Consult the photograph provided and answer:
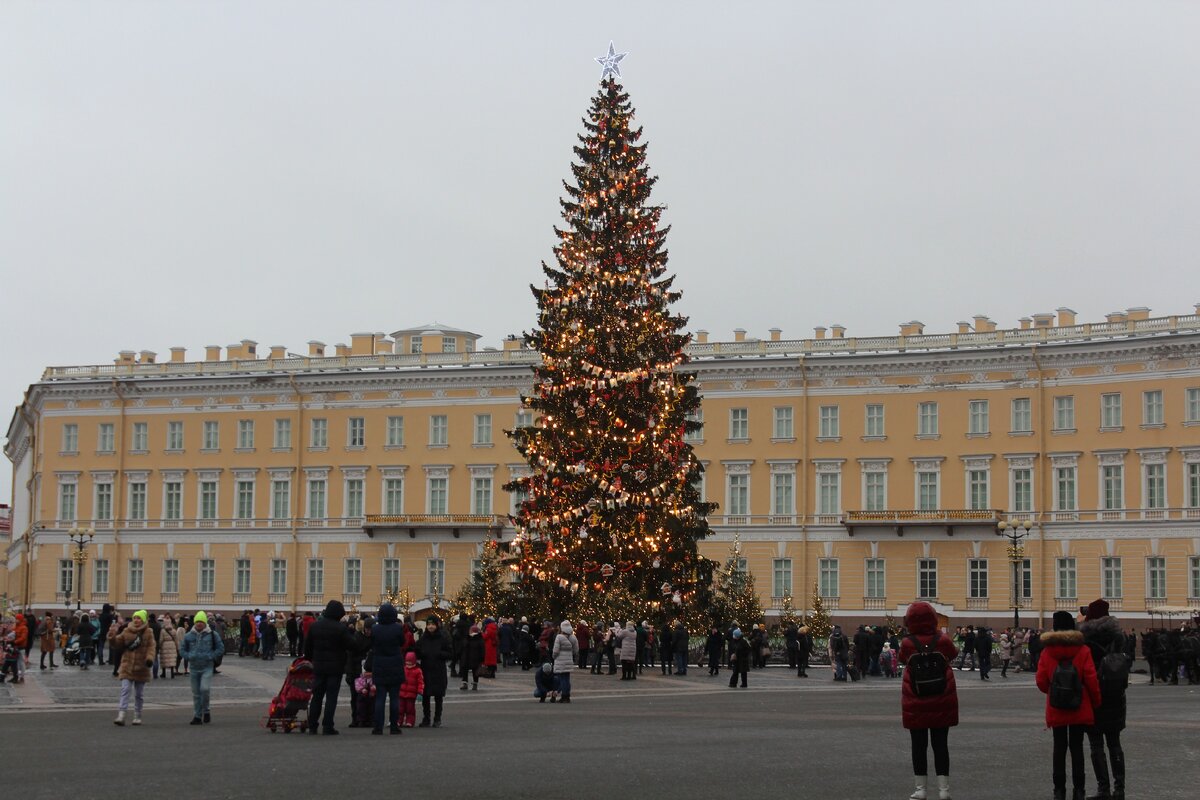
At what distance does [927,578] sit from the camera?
231 feet

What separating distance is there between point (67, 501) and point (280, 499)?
35.5ft

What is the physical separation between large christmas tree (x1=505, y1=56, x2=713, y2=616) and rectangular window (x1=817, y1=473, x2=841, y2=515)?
2954 centimetres

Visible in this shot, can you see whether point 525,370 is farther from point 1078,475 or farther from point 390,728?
point 390,728

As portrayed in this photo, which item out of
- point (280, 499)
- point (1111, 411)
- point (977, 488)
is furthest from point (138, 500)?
point (1111, 411)

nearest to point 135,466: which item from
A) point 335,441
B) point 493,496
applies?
point 335,441

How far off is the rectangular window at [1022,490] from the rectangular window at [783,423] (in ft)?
30.6

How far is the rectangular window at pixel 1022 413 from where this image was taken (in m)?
69.4

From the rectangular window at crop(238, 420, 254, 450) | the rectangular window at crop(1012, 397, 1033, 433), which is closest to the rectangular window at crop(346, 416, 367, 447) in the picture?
the rectangular window at crop(238, 420, 254, 450)

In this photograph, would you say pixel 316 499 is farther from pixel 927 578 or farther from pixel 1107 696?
pixel 1107 696

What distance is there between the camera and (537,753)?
19.2 metres

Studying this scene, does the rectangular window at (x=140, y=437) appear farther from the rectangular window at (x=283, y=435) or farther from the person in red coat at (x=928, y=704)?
the person in red coat at (x=928, y=704)

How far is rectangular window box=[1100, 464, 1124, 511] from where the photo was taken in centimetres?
6750

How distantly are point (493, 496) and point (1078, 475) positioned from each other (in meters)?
24.6

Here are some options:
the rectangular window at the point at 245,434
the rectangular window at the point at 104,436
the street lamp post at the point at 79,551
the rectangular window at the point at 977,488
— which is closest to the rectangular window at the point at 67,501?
the street lamp post at the point at 79,551
